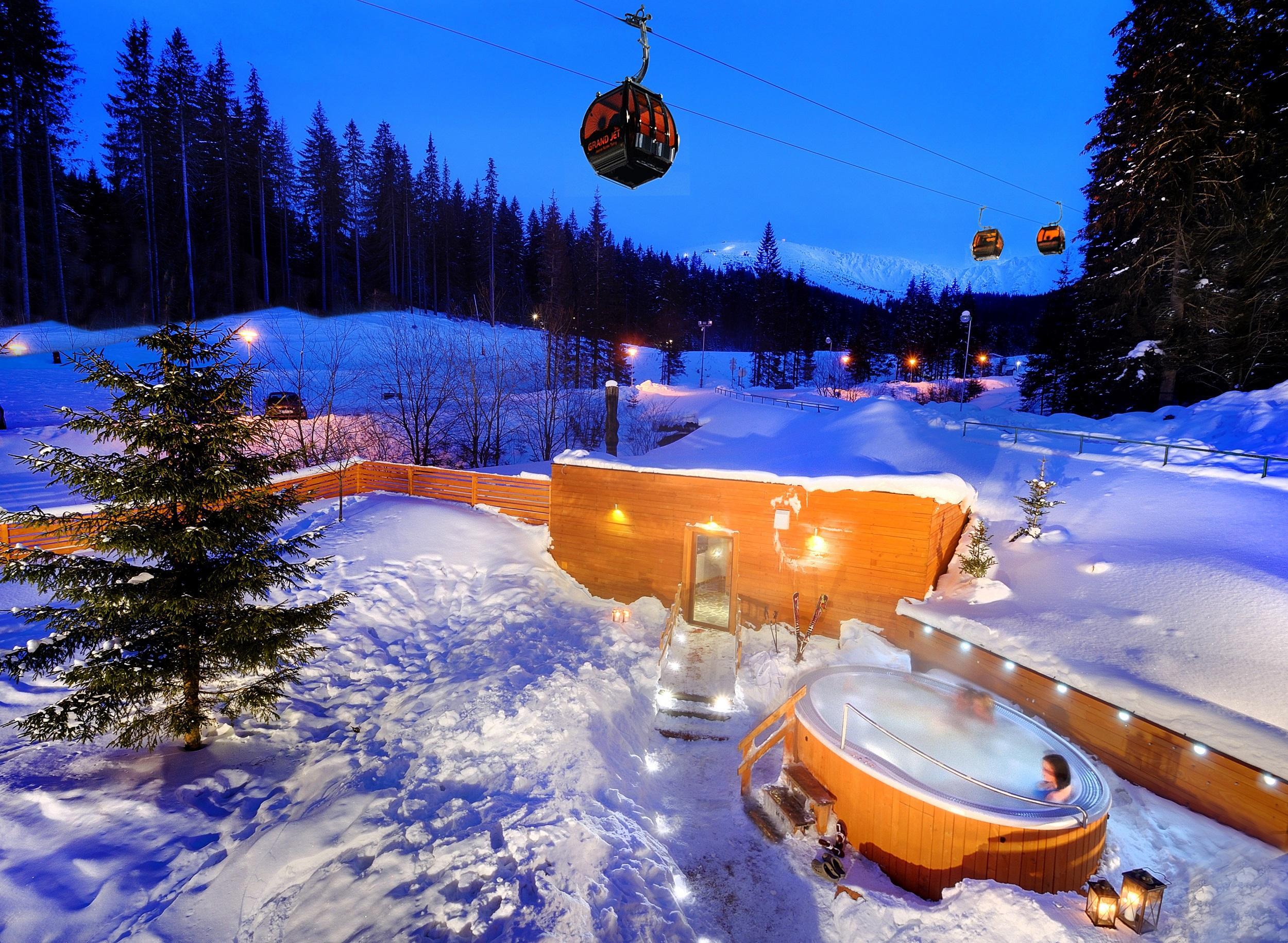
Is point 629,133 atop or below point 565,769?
atop

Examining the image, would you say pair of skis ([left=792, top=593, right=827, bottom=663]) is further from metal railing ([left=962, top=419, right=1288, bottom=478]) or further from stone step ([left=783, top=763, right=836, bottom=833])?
metal railing ([left=962, top=419, right=1288, bottom=478])

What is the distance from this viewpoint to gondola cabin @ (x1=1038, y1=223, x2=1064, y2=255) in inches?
401

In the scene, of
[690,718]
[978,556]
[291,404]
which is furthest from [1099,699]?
[291,404]

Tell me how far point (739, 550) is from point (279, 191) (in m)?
42.2

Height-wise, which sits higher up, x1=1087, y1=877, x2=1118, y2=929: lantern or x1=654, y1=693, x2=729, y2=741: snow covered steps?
x1=1087, y1=877, x2=1118, y2=929: lantern

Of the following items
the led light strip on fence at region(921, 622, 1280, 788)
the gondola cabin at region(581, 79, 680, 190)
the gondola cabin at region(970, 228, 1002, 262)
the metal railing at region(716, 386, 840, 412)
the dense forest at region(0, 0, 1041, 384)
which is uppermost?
the dense forest at region(0, 0, 1041, 384)

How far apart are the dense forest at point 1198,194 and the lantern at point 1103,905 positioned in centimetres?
1839

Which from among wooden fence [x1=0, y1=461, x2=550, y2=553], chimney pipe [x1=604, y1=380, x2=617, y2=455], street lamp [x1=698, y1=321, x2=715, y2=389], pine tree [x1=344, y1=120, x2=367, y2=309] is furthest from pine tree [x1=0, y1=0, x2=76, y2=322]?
street lamp [x1=698, y1=321, x2=715, y2=389]

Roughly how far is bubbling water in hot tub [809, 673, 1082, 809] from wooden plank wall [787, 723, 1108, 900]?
24 centimetres

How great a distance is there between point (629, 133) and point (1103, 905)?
25.5 ft

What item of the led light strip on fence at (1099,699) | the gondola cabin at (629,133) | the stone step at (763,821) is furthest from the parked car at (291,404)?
the led light strip on fence at (1099,699)

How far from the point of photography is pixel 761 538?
10.0 metres

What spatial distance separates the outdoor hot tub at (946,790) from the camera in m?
4.70

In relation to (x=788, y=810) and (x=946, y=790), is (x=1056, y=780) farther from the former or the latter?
(x=788, y=810)
